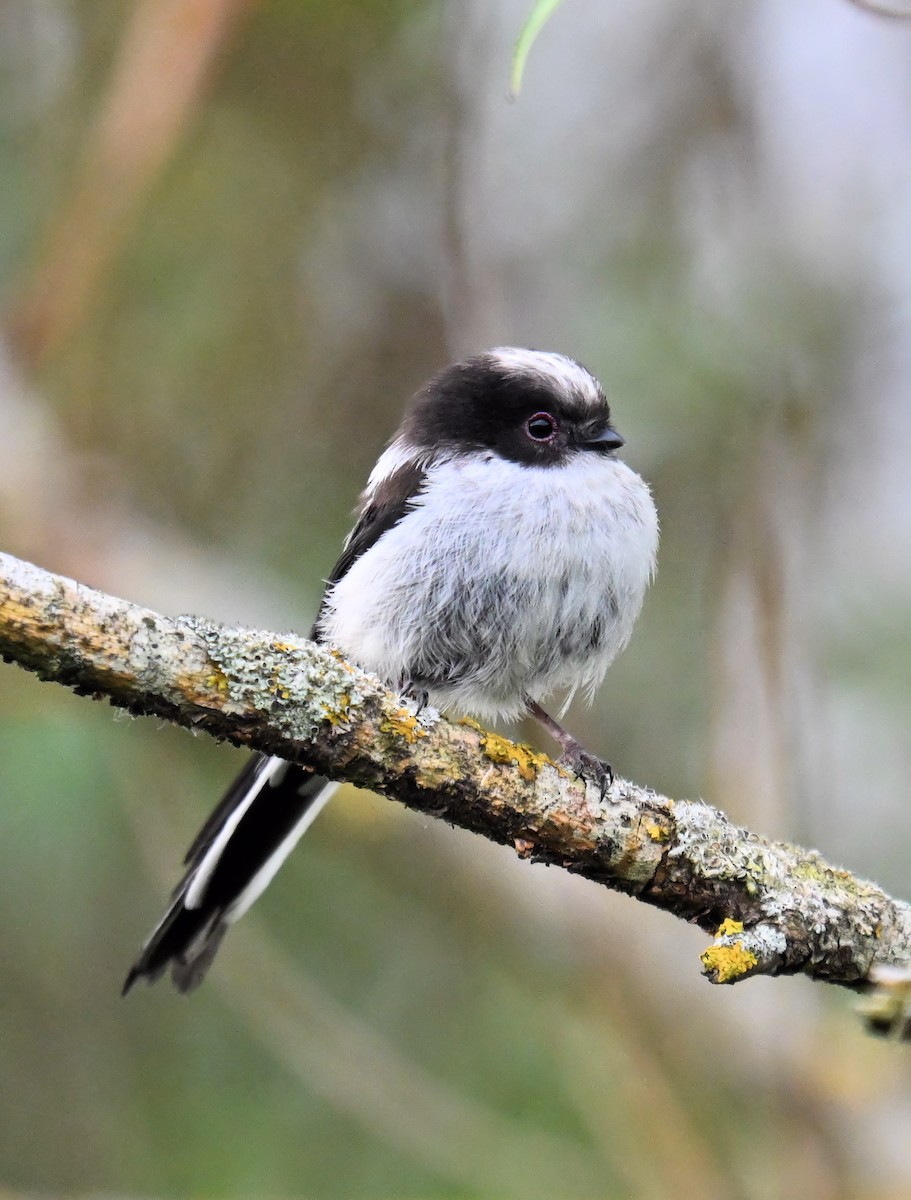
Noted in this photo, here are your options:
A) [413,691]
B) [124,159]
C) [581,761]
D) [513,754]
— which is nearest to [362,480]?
[124,159]

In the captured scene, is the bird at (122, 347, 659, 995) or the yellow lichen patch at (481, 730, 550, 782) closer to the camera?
the yellow lichen patch at (481, 730, 550, 782)

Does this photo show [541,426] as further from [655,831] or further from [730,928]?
[730,928]

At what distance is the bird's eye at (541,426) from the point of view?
3400 mm

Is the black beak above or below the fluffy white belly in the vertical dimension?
above

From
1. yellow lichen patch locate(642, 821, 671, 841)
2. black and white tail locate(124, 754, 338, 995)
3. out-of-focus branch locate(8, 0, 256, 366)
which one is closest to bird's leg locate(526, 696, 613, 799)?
yellow lichen patch locate(642, 821, 671, 841)

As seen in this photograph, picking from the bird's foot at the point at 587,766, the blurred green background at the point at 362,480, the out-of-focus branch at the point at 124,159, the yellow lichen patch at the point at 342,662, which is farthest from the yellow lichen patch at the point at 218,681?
the out-of-focus branch at the point at 124,159

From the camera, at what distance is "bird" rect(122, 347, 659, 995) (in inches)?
122

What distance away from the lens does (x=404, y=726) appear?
2354mm

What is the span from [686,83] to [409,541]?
3288mm

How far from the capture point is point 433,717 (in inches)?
95.7

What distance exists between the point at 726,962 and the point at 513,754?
53cm

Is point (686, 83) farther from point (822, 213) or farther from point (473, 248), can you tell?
point (473, 248)

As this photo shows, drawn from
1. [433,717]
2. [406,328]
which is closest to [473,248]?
[406,328]

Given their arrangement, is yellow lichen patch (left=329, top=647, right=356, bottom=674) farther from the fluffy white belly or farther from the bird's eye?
the bird's eye
